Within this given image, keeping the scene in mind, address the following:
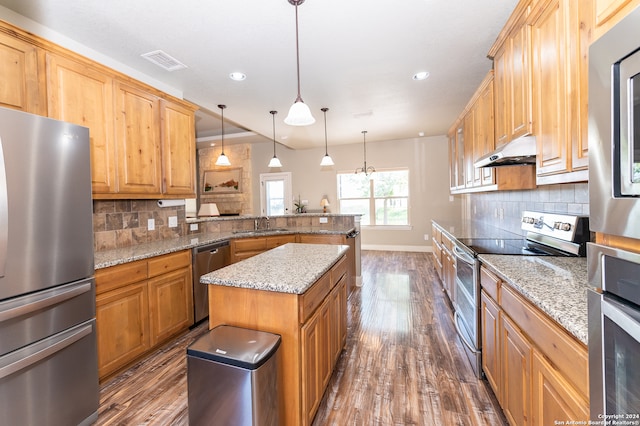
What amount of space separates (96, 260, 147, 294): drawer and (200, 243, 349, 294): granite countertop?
0.94 m

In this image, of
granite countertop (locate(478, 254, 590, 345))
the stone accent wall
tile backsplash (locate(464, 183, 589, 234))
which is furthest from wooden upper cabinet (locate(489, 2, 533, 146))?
the stone accent wall

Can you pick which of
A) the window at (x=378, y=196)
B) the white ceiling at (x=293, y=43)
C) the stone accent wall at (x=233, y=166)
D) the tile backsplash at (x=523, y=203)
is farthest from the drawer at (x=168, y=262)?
the stone accent wall at (x=233, y=166)

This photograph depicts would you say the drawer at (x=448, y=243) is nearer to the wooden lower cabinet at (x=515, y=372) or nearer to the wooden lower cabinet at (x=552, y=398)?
the wooden lower cabinet at (x=515, y=372)

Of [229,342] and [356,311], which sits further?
[356,311]

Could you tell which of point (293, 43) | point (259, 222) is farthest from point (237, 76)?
point (259, 222)

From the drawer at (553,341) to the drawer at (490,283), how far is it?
0.20 metres

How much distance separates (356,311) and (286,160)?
523cm

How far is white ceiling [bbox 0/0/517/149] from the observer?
6.12 ft

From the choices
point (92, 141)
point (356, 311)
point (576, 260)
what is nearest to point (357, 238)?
point (356, 311)

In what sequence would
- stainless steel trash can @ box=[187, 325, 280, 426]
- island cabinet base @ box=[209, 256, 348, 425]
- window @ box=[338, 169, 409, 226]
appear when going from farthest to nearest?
1. window @ box=[338, 169, 409, 226]
2. island cabinet base @ box=[209, 256, 348, 425]
3. stainless steel trash can @ box=[187, 325, 280, 426]

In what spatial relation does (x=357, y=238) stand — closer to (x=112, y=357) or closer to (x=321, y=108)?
(x=321, y=108)

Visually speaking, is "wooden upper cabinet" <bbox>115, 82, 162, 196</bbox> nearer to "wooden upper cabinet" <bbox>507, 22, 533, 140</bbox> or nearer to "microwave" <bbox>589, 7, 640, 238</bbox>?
"microwave" <bbox>589, 7, 640, 238</bbox>

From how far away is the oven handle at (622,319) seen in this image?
1.93ft

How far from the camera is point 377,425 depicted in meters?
1.55
